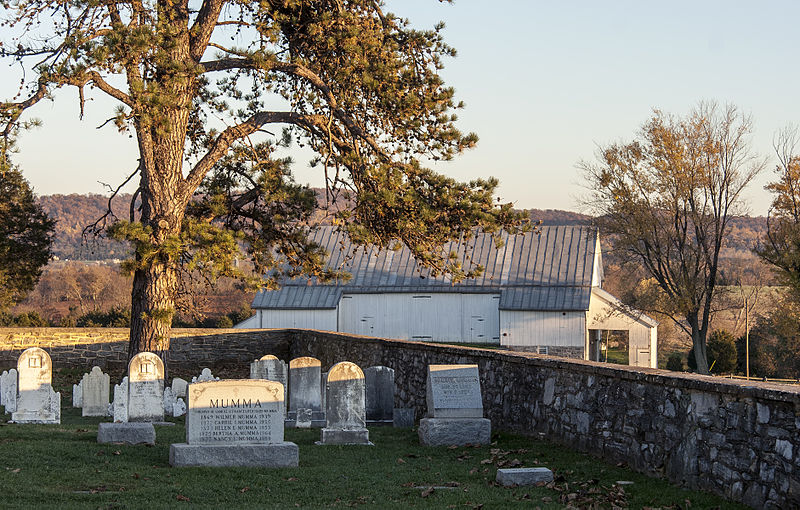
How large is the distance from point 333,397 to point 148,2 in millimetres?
8813

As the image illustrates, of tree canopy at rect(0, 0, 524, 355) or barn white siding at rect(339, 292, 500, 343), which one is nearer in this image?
tree canopy at rect(0, 0, 524, 355)

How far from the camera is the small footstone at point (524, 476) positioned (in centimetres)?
887

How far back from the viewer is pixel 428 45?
18125 millimetres

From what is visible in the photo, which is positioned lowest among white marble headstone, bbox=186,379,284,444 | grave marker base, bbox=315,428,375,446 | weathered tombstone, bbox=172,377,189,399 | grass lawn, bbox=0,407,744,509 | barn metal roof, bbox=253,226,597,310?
grass lawn, bbox=0,407,744,509

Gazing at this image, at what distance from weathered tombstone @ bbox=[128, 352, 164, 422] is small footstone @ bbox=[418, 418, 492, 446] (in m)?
3.61

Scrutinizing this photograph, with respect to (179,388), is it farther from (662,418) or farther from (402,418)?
(662,418)

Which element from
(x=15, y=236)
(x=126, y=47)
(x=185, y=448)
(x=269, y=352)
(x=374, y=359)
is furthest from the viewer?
(x=15, y=236)

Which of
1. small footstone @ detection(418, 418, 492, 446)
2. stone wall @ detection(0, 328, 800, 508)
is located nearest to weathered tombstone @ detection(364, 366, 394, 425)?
stone wall @ detection(0, 328, 800, 508)

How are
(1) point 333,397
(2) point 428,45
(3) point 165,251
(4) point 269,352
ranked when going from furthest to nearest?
1. (4) point 269,352
2. (2) point 428,45
3. (3) point 165,251
4. (1) point 333,397

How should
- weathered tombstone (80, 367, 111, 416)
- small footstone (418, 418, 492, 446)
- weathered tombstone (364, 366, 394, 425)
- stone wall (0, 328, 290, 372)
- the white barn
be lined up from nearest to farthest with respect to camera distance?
small footstone (418, 418, 492, 446) < weathered tombstone (364, 366, 394, 425) < weathered tombstone (80, 367, 111, 416) < stone wall (0, 328, 290, 372) < the white barn

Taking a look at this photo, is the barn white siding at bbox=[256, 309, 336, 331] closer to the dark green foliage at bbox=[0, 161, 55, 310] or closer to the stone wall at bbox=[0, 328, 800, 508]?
the dark green foliage at bbox=[0, 161, 55, 310]

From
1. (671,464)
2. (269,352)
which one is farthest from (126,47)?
(269,352)

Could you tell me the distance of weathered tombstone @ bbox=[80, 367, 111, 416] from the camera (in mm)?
16062

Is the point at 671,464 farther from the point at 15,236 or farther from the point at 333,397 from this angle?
the point at 15,236
